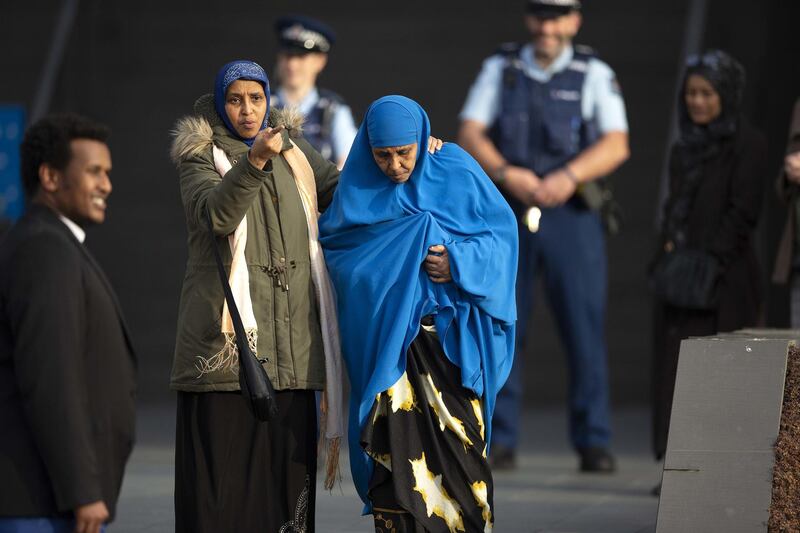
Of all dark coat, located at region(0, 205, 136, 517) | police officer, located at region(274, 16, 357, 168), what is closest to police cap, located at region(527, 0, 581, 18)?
police officer, located at region(274, 16, 357, 168)

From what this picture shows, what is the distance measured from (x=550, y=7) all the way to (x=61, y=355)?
5.56 m

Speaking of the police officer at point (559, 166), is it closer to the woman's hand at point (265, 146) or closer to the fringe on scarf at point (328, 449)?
the fringe on scarf at point (328, 449)

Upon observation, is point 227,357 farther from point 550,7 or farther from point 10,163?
point 10,163

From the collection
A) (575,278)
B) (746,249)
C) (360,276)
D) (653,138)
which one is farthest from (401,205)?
(653,138)

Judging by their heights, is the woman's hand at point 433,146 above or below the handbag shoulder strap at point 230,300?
above

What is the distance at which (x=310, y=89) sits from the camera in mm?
9406

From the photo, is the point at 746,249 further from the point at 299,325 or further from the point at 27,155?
the point at 27,155

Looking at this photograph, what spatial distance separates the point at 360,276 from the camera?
602 centimetres

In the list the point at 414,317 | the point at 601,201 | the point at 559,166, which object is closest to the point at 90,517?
the point at 414,317

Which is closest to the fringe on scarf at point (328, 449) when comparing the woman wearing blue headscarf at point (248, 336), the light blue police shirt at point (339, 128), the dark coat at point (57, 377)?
the woman wearing blue headscarf at point (248, 336)

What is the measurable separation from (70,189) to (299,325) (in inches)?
60.5

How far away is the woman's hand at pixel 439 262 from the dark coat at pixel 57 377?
174 cm

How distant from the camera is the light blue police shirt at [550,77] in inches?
366

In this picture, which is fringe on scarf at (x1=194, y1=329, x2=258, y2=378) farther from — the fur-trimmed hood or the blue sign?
the blue sign
